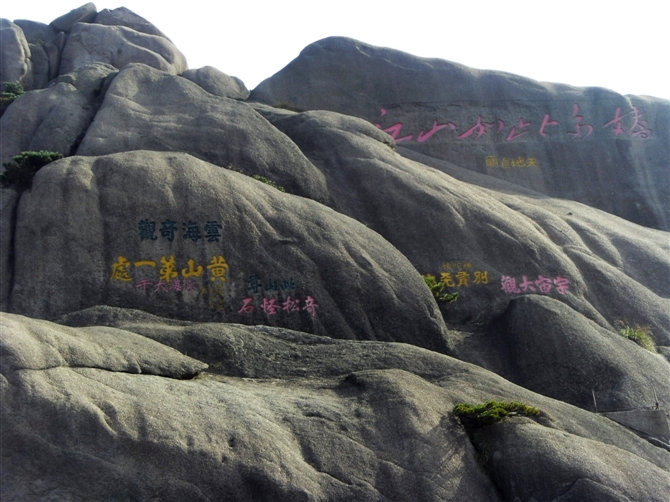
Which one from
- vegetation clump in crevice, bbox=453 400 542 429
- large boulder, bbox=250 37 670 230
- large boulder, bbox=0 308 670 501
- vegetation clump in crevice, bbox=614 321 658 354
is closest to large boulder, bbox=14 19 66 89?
large boulder, bbox=250 37 670 230

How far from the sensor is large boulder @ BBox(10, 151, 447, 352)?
52.3ft

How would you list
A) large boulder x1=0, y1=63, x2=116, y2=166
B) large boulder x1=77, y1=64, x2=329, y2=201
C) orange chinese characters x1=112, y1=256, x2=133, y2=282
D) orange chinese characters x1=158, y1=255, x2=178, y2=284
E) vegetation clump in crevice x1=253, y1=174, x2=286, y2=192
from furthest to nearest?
large boulder x1=0, y1=63, x2=116, y2=166 → large boulder x1=77, y1=64, x2=329, y2=201 → vegetation clump in crevice x1=253, y1=174, x2=286, y2=192 → orange chinese characters x1=158, y1=255, x2=178, y2=284 → orange chinese characters x1=112, y1=256, x2=133, y2=282

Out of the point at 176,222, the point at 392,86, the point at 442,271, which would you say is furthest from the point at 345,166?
the point at 392,86

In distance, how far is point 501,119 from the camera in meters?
29.3

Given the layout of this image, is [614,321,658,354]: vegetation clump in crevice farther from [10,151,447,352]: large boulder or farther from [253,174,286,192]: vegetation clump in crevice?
[253,174,286,192]: vegetation clump in crevice

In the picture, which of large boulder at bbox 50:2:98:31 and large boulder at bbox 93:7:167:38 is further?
large boulder at bbox 93:7:167:38

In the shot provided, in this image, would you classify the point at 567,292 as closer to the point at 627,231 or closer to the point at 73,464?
the point at 627,231

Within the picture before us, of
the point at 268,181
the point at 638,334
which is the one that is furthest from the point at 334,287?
the point at 638,334

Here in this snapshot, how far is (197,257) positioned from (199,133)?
4.96 m

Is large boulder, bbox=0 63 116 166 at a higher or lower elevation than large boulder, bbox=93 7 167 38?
lower

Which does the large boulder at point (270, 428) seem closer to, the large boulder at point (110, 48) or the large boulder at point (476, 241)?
the large boulder at point (476, 241)

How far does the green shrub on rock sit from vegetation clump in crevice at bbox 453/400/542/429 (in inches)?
409

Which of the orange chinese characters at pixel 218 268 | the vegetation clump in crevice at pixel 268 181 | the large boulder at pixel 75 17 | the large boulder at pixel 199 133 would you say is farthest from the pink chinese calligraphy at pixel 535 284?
the large boulder at pixel 75 17

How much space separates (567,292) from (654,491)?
882cm
